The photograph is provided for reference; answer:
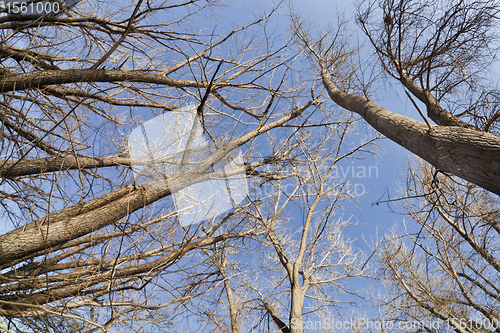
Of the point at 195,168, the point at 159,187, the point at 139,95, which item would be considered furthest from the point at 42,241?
the point at 139,95

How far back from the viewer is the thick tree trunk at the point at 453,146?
2.16 m

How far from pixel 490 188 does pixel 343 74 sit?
4501 mm

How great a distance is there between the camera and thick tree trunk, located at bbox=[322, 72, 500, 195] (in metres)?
2.16

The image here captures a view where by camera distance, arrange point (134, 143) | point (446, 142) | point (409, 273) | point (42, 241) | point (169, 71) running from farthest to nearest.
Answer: point (409, 273) → point (134, 143) → point (169, 71) → point (42, 241) → point (446, 142)

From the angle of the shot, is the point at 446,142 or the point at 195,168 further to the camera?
the point at 195,168

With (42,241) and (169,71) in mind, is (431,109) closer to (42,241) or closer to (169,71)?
A: (169,71)

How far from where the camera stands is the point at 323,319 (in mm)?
5828

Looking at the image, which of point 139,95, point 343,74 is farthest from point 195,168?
point 343,74

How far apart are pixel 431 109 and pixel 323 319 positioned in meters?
4.60

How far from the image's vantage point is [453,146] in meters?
2.39

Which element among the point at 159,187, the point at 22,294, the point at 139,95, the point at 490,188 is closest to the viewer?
the point at 490,188

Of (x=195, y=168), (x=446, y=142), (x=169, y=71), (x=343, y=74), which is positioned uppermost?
(x=343, y=74)

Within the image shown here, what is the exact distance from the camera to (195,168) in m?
3.54

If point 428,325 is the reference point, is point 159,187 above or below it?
above
